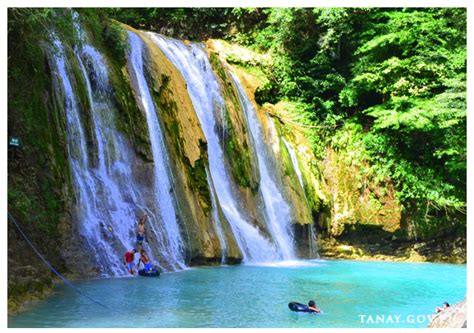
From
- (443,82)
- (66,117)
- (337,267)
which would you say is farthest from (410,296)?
(443,82)

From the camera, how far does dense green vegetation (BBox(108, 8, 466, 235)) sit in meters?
17.1

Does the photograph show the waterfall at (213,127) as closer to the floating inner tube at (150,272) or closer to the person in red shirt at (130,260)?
the floating inner tube at (150,272)

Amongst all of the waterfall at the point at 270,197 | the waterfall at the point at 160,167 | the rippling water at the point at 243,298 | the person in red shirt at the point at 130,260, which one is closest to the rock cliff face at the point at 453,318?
the rippling water at the point at 243,298

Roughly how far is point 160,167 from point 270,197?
5072 mm

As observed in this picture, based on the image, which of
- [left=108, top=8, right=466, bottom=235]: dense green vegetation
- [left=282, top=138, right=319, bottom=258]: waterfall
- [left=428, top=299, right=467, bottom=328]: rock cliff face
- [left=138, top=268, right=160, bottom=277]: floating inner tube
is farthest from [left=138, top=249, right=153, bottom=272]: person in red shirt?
[left=108, top=8, right=466, bottom=235]: dense green vegetation

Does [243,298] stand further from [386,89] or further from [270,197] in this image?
[386,89]

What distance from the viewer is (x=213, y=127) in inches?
607

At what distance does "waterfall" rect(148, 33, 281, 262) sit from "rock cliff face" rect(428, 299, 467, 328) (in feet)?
25.0

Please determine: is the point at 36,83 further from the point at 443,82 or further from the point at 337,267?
the point at 443,82

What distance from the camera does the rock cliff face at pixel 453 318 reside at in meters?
5.08

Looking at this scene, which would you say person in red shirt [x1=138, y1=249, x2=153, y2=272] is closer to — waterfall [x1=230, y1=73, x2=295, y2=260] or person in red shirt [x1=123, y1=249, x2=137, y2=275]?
person in red shirt [x1=123, y1=249, x2=137, y2=275]

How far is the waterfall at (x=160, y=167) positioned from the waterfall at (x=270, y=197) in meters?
4.30

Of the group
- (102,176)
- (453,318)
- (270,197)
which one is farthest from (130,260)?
(270,197)

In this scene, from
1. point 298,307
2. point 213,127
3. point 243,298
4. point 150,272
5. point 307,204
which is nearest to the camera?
point 298,307
